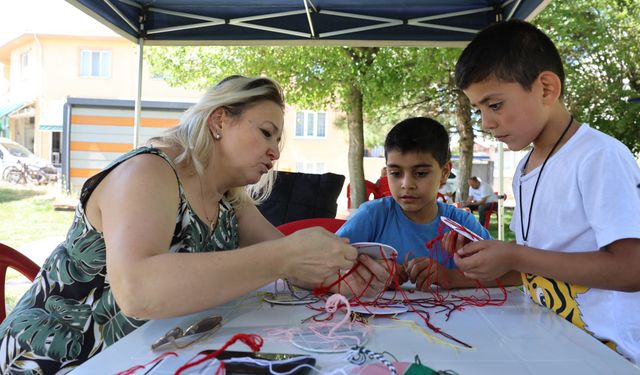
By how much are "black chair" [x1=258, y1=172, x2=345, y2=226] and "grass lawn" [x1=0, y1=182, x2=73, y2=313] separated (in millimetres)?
2288

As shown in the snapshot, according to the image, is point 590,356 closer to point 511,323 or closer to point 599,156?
point 511,323

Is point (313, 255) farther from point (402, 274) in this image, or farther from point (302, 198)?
point (302, 198)

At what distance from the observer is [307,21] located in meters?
4.75

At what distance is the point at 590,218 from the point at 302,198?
3.20m

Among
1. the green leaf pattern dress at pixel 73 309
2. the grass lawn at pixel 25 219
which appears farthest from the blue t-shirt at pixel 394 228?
the grass lawn at pixel 25 219

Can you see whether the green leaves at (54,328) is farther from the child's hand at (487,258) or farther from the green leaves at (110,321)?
the child's hand at (487,258)

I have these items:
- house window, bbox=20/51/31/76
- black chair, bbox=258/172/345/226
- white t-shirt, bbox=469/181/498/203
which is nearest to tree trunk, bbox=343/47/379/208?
white t-shirt, bbox=469/181/498/203

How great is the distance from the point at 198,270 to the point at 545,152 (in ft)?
3.52

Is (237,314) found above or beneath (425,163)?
beneath

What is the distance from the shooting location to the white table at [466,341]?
91 centimetres

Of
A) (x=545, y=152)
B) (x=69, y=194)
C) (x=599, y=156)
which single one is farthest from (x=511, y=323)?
(x=69, y=194)

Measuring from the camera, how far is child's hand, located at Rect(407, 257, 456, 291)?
5.47 feet

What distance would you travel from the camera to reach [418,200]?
224 cm

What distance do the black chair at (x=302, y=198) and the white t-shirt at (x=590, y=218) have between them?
113 inches
